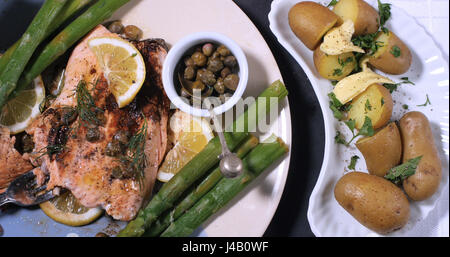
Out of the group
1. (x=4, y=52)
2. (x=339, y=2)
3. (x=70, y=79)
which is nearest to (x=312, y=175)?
(x=339, y=2)

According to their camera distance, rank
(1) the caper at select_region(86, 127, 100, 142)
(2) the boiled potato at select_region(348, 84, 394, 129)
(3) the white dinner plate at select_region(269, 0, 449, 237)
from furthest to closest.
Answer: (3) the white dinner plate at select_region(269, 0, 449, 237) → (2) the boiled potato at select_region(348, 84, 394, 129) → (1) the caper at select_region(86, 127, 100, 142)

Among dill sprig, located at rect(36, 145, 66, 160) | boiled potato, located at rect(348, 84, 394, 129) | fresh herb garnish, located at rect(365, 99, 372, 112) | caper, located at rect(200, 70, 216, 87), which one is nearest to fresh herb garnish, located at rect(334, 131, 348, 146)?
boiled potato, located at rect(348, 84, 394, 129)

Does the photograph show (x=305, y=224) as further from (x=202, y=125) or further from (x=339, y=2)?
(x=339, y=2)

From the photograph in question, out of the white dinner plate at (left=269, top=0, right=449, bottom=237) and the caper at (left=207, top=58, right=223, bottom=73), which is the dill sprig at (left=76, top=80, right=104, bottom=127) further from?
the white dinner plate at (left=269, top=0, right=449, bottom=237)

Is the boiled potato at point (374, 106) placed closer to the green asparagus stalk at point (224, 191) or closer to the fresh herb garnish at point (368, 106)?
the fresh herb garnish at point (368, 106)

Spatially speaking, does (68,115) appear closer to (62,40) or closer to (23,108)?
(23,108)

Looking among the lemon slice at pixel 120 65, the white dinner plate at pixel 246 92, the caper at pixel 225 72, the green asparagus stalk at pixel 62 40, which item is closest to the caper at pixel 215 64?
the caper at pixel 225 72

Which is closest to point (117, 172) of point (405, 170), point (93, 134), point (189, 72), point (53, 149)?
point (93, 134)
